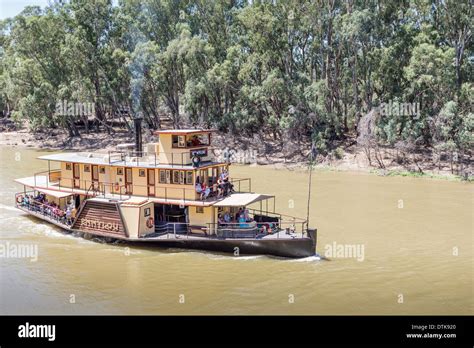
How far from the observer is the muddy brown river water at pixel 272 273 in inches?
715

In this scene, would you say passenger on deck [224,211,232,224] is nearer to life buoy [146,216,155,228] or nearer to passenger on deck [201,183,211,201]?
passenger on deck [201,183,211,201]

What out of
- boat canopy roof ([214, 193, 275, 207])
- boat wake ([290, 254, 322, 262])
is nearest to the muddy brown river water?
boat wake ([290, 254, 322, 262])

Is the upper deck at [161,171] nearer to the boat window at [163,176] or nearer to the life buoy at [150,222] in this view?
the boat window at [163,176]

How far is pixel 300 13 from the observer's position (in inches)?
1992

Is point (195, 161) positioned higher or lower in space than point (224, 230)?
higher

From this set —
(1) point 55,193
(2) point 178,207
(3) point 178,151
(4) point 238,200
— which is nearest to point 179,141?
(3) point 178,151

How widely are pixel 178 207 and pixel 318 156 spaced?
90.9 feet

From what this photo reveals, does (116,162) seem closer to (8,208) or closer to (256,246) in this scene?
(256,246)

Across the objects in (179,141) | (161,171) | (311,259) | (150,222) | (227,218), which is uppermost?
(179,141)

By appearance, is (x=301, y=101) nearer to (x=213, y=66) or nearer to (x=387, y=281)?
(x=213, y=66)

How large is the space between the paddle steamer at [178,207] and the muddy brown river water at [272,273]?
0.67 metres

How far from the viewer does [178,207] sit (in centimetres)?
2495

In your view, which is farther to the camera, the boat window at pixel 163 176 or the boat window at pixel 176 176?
the boat window at pixel 163 176

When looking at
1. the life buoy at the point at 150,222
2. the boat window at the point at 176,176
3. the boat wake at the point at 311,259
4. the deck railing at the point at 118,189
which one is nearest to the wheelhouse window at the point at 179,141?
the boat window at the point at 176,176
